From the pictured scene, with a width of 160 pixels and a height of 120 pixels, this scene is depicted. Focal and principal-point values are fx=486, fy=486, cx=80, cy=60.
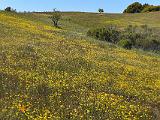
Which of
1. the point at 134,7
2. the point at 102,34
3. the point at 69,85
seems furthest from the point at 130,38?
the point at 134,7

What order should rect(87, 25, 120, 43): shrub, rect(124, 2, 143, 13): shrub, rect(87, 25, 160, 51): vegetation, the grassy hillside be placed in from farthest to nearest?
rect(124, 2, 143, 13): shrub → rect(87, 25, 160, 51): vegetation → rect(87, 25, 120, 43): shrub → the grassy hillside

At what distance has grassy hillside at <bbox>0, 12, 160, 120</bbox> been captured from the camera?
746 inches

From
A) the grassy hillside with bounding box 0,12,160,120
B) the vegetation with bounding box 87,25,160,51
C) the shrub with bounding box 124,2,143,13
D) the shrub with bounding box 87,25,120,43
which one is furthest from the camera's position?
the shrub with bounding box 124,2,143,13

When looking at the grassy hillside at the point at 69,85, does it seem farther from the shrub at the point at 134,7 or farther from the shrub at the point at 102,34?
the shrub at the point at 134,7

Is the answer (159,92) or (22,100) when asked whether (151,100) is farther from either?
(22,100)

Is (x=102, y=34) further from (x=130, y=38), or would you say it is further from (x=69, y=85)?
(x=69, y=85)

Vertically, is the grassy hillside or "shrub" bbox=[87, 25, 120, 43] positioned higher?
the grassy hillside

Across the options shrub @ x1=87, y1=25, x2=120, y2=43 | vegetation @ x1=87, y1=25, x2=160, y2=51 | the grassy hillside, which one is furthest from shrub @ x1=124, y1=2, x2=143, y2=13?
the grassy hillside

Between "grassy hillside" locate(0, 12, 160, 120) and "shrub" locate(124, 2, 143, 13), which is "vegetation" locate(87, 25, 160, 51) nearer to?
"grassy hillside" locate(0, 12, 160, 120)

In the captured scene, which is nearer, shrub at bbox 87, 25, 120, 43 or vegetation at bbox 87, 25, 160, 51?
shrub at bbox 87, 25, 120, 43

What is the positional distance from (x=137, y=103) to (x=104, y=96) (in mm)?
2046

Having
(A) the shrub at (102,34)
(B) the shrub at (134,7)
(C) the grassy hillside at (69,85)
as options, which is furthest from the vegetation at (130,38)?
(B) the shrub at (134,7)

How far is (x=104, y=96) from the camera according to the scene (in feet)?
74.6

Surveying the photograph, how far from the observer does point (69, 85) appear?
79.0ft
